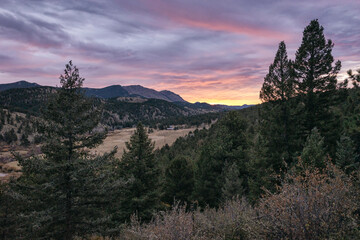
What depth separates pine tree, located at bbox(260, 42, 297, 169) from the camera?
15906 mm

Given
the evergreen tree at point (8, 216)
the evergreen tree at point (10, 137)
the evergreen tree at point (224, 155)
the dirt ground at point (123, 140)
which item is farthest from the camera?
the evergreen tree at point (10, 137)

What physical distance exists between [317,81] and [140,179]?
19422 mm

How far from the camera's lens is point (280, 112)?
629 inches

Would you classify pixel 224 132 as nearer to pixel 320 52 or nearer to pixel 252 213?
pixel 320 52

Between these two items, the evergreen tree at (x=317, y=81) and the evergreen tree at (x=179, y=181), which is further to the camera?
the evergreen tree at (x=179, y=181)

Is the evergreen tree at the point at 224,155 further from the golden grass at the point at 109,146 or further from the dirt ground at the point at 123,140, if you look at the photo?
the dirt ground at the point at 123,140

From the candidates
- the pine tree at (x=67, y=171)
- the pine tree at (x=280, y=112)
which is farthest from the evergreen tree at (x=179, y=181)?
the pine tree at (x=67, y=171)

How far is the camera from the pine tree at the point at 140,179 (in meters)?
17.0

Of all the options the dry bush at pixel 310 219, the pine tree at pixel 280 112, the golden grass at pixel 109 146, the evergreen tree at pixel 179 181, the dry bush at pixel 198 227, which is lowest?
the golden grass at pixel 109 146

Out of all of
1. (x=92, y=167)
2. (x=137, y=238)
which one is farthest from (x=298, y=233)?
(x=92, y=167)

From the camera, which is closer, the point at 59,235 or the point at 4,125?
the point at 59,235

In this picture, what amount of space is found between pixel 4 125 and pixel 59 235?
150 metres

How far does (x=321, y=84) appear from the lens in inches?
758

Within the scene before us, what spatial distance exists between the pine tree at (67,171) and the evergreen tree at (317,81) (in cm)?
1865
